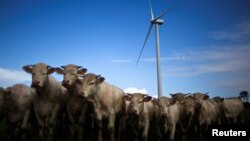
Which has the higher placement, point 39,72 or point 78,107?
point 39,72

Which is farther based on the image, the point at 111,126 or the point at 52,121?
the point at 52,121

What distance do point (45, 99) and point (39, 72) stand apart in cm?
139

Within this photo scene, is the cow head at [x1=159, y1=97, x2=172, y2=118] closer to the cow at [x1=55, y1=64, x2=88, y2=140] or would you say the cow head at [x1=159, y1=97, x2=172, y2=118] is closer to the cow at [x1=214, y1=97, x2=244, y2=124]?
the cow at [x1=55, y1=64, x2=88, y2=140]

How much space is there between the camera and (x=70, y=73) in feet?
47.0

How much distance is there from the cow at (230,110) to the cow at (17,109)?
14285 mm

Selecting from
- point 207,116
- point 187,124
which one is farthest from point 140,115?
point 207,116

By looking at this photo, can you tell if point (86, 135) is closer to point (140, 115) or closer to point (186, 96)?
point (140, 115)

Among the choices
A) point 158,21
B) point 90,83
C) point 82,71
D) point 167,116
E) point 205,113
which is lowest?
point 205,113

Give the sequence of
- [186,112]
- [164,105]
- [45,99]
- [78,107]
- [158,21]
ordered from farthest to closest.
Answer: [158,21], [186,112], [164,105], [78,107], [45,99]

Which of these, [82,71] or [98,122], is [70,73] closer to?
[82,71]

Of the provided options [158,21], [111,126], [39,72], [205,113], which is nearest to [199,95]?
[205,113]

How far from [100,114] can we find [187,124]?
6.03 m

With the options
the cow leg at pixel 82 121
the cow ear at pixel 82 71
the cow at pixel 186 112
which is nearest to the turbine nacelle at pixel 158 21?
the cow at pixel 186 112

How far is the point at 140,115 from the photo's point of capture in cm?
1498
